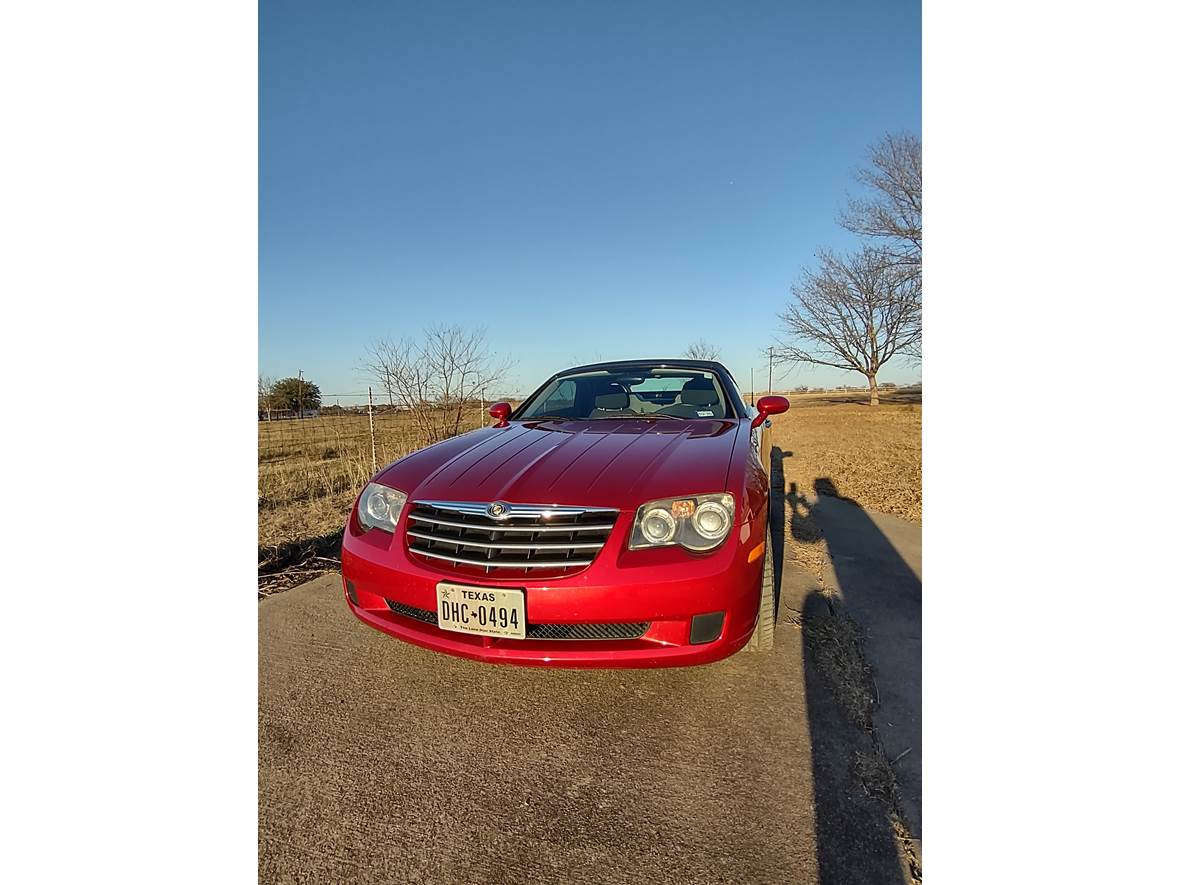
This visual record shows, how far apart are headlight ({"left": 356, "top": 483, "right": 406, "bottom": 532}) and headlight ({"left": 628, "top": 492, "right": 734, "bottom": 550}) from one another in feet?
3.08

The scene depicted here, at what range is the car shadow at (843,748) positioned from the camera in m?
1.30

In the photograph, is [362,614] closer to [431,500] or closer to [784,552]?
[431,500]

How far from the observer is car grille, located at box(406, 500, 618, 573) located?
1.74 meters

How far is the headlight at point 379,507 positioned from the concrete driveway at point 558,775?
2.06 ft

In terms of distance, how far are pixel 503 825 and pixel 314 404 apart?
13.2m

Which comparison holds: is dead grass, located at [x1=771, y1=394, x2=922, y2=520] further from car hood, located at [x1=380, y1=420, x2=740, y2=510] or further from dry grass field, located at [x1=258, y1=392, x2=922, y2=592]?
car hood, located at [x1=380, y1=420, x2=740, y2=510]

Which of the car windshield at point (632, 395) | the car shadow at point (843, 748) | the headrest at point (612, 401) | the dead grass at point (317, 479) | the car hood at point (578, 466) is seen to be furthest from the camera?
the dead grass at point (317, 479)

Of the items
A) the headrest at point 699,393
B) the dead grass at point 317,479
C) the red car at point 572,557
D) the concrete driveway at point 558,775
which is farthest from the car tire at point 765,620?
the dead grass at point 317,479

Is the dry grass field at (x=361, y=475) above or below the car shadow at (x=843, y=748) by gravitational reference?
above

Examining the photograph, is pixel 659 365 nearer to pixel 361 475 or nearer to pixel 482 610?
pixel 482 610

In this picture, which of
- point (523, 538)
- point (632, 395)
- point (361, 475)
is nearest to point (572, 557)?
point (523, 538)

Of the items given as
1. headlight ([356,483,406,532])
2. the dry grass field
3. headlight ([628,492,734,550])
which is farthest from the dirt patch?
headlight ([628,492,734,550])

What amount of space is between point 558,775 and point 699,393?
2.31 m

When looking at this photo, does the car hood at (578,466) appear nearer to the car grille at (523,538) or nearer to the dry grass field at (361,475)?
the car grille at (523,538)
